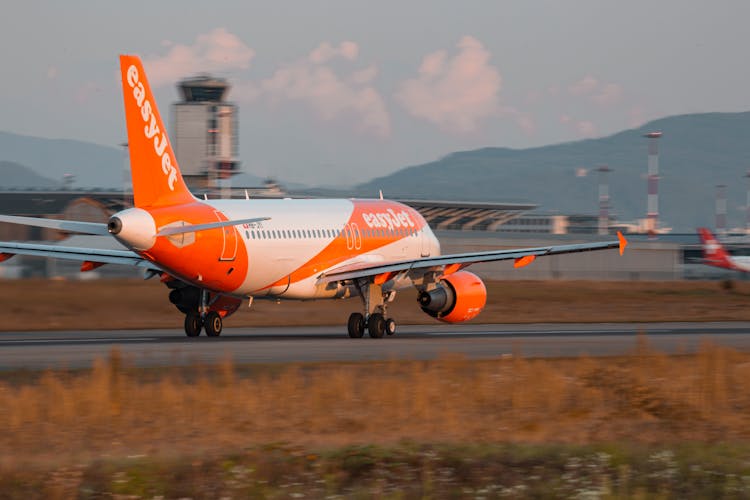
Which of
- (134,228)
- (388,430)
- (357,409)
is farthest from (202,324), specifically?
(388,430)

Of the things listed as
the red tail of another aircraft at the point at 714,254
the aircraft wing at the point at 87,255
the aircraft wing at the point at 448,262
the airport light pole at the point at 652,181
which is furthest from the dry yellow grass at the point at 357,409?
the airport light pole at the point at 652,181

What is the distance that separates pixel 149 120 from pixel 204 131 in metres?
98.6

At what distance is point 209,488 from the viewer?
37.0 ft

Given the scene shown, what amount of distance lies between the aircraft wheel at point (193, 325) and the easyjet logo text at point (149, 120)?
5.48 meters

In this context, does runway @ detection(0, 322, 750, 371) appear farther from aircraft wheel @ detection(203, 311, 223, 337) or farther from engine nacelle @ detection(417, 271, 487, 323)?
engine nacelle @ detection(417, 271, 487, 323)

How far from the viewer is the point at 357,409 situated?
16938mm

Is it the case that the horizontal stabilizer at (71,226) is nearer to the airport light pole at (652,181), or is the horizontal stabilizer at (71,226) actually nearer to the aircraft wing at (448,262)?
the aircraft wing at (448,262)

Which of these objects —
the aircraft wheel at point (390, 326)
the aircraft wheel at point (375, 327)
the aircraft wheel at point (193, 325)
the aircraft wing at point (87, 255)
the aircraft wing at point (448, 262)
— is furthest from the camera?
the aircraft wheel at point (390, 326)

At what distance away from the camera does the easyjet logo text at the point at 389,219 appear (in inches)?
1492

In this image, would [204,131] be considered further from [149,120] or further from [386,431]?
→ [386,431]

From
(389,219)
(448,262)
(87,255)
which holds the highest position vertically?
(389,219)

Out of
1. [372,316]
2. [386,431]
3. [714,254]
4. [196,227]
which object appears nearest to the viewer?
[386,431]

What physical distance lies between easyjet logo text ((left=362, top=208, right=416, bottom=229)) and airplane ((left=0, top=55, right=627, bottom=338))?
0.05m

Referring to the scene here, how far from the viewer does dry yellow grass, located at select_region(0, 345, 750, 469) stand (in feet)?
48.2
